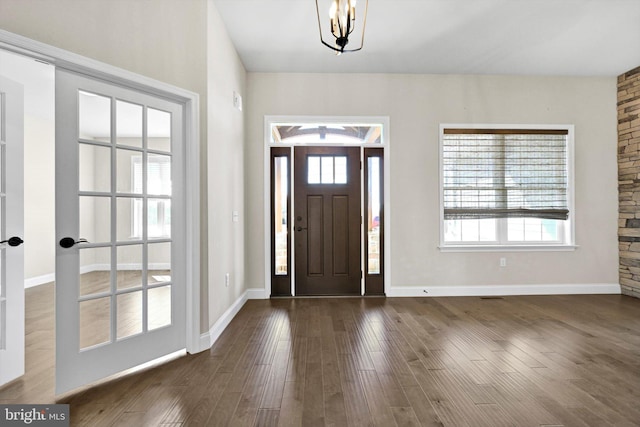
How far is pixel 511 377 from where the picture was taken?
2.21m

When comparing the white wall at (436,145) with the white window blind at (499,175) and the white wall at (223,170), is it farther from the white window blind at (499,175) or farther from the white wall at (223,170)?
the white wall at (223,170)

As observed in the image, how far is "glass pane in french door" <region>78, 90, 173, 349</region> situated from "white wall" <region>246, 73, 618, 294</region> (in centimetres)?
189

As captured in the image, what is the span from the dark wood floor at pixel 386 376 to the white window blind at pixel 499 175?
4.90 ft

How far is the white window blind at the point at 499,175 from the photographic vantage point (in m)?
4.40

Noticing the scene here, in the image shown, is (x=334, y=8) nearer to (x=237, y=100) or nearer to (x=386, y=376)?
(x=237, y=100)

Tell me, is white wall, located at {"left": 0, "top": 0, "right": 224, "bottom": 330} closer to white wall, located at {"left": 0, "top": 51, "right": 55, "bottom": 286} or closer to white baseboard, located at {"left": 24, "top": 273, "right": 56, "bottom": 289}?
white wall, located at {"left": 0, "top": 51, "right": 55, "bottom": 286}

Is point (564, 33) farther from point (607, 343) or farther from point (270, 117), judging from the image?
point (270, 117)

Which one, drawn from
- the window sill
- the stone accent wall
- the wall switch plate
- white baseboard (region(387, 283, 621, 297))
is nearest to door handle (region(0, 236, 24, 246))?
the wall switch plate

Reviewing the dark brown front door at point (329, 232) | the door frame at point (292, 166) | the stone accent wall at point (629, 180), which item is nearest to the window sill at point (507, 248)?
the stone accent wall at point (629, 180)

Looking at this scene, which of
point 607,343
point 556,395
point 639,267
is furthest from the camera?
point 639,267

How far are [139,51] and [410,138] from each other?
10.9 ft

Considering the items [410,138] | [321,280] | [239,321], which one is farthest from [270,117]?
[239,321]

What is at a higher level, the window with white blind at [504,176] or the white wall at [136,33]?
the white wall at [136,33]

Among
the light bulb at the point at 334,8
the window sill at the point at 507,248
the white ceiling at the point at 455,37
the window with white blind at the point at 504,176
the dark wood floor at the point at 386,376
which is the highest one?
the white ceiling at the point at 455,37
